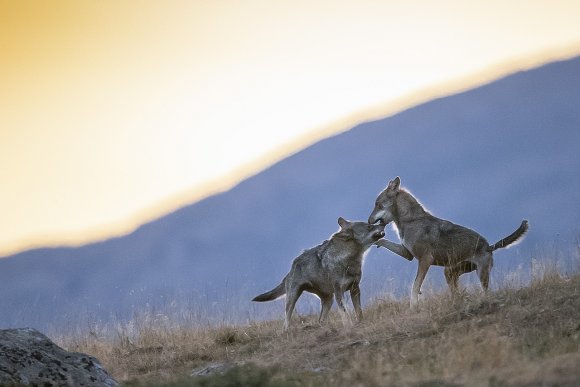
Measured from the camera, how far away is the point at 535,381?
10.2 metres

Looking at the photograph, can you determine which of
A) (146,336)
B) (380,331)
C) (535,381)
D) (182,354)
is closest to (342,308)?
(380,331)

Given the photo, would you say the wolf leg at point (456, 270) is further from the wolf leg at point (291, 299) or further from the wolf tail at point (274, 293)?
the wolf tail at point (274, 293)

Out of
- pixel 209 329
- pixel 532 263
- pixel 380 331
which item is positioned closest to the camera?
pixel 380 331

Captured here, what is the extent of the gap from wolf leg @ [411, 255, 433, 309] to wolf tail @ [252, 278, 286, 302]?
104 inches

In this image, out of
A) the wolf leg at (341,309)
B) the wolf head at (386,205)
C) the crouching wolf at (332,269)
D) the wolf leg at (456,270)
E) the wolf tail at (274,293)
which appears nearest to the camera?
the wolf leg at (341,309)

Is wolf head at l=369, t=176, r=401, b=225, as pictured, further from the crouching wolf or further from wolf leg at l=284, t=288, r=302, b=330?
wolf leg at l=284, t=288, r=302, b=330

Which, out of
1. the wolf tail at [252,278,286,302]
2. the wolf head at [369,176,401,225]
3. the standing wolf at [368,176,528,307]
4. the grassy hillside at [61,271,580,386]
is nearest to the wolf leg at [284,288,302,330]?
the grassy hillside at [61,271,580,386]

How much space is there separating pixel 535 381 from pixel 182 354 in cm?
907

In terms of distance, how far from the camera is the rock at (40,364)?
12.3 m

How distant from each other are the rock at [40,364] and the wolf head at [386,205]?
8.25 meters

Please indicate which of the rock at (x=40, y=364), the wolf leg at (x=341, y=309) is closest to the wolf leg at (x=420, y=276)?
the wolf leg at (x=341, y=309)

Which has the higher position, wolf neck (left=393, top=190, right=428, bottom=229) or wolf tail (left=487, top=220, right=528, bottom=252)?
wolf neck (left=393, top=190, right=428, bottom=229)

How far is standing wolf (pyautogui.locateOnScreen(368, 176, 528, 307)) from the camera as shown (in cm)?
1856

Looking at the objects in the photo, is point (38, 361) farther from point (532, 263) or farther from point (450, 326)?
point (532, 263)
